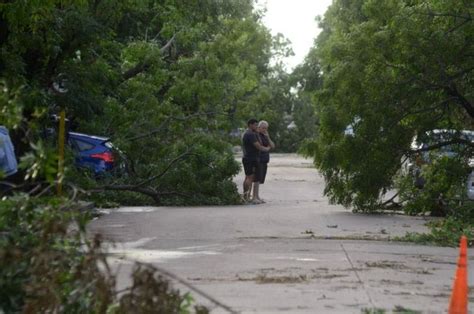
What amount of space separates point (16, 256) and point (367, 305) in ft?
12.0

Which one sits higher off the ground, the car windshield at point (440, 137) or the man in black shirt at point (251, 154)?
the car windshield at point (440, 137)

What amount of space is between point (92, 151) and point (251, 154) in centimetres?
387

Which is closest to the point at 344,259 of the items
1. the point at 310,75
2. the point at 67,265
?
the point at 67,265

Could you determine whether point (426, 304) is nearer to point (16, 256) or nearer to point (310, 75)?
point (16, 256)

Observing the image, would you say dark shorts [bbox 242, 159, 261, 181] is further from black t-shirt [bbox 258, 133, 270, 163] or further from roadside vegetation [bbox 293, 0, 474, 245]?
roadside vegetation [bbox 293, 0, 474, 245]

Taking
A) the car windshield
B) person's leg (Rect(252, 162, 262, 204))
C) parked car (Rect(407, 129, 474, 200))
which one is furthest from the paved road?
person's leg (Rect(252, 162, 262, 204))

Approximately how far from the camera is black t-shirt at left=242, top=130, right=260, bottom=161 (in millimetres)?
26219

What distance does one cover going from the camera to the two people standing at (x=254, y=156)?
2625 cm

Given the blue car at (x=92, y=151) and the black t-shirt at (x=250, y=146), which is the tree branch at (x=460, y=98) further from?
the blue car at (x=92, y=151)

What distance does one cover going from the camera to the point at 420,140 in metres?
22.2

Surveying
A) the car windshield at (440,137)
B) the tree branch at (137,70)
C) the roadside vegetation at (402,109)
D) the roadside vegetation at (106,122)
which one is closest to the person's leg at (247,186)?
the roadside vegetation at (106,122)

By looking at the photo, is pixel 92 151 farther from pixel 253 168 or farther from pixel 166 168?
pixel 253 168

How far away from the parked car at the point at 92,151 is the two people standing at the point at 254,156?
3.22 metres

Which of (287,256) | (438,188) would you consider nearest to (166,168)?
(438,188)
